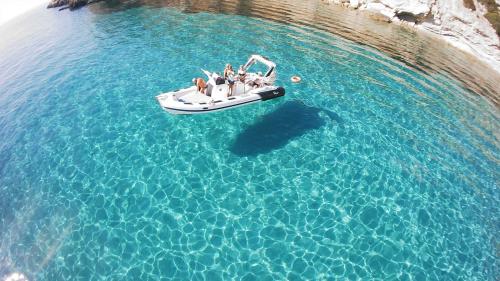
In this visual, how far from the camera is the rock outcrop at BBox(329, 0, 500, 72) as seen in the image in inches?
1464

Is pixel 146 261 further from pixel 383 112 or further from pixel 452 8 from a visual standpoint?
pixel 452 8

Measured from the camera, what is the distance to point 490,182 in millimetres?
19609

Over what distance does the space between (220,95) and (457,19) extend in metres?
37.5

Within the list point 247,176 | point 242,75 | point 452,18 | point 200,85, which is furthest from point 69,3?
point 452,18

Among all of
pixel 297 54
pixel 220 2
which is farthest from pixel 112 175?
pixel 220 2

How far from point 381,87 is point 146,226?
23507 mm

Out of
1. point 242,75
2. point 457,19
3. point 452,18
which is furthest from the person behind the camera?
point 452,18

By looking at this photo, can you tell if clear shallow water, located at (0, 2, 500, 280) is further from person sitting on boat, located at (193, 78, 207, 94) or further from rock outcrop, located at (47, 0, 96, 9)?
rock outcrop, located at (47, 0, 96, 9)

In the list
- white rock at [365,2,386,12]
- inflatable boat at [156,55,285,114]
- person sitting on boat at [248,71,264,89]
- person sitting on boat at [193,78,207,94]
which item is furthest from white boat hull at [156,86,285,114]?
white rock at [365,2,386,12]

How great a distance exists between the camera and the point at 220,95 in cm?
2078

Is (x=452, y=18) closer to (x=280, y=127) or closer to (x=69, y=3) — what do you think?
(x=280, y=127)

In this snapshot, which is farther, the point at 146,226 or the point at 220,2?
the point at 220,2

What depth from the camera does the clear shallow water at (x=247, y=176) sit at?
47.8ft

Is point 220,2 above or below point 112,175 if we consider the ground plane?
above
